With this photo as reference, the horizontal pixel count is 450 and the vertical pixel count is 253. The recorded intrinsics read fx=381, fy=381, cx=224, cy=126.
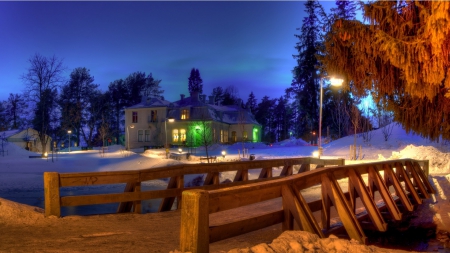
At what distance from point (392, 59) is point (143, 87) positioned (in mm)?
74226

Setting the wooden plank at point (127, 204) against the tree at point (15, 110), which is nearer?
the wooden plank at point (127, 204)

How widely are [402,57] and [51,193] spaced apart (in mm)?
7009

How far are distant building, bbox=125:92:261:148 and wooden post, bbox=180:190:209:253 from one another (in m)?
46.0

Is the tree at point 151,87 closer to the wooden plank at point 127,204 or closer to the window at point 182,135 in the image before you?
the window at point 182,135

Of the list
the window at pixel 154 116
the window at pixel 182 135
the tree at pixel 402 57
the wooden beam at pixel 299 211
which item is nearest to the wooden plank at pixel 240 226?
the wooden beam at pixel 299 211

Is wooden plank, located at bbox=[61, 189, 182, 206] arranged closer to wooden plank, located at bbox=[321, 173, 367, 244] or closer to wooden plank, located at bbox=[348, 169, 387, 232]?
wooden plank, located at bbox=[321, 173, 367, 244]

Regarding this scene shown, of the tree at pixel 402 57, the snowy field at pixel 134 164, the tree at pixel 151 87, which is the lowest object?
the snowy field at pixel 134 164

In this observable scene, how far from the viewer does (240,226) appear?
4793mm

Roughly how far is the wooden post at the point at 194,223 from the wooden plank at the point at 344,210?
3.23 metres

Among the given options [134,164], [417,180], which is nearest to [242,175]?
[417,180]

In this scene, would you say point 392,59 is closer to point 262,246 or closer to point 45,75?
point 262,246

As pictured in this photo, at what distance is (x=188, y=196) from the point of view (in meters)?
3.97

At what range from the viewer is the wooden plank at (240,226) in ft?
14.2

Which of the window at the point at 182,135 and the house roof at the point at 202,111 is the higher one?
the house roof at the point at 202,111
